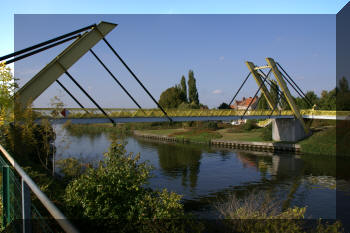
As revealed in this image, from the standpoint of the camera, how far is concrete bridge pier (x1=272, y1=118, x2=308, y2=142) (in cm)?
4591

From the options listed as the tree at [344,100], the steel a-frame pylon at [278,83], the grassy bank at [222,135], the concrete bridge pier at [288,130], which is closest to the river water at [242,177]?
the concrete bridge pier at [288,130]

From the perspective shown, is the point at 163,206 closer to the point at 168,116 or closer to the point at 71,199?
the point at 71,199

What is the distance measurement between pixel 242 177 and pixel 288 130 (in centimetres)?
2280

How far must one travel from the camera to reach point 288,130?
46.5 metres

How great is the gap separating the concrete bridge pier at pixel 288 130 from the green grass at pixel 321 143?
1.48 meters

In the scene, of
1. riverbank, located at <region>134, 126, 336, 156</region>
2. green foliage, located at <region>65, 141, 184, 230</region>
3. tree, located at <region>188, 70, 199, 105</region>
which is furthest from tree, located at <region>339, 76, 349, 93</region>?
green foliage, located at <region>65, 141, 184, 230</region>

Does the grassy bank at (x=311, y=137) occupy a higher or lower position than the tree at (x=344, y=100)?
lower

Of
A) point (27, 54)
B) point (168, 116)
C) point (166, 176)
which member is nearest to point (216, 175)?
point (166, 176)

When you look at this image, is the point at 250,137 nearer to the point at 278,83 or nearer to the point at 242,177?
the point at 278,83

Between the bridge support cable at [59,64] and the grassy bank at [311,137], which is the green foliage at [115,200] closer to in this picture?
the bridge support cable at [59,64]

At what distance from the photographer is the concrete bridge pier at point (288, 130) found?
151ft

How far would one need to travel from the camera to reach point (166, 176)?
2725cm

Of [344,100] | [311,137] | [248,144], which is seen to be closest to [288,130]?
[311,137]

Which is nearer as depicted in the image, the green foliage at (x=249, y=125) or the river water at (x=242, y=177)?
the river water at (x=242, y=177)
